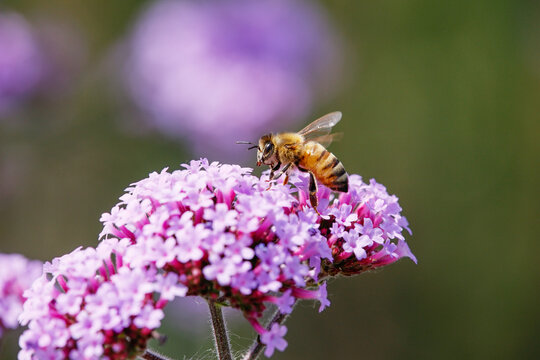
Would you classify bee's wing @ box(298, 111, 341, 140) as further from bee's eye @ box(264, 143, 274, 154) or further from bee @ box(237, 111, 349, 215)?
bee's eye @ box(264, 143, 274, 154)

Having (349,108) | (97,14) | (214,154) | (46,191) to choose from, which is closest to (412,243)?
(349,108)

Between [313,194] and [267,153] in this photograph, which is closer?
[313,194]

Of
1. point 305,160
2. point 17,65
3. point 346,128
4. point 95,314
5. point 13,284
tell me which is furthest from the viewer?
point 346,128

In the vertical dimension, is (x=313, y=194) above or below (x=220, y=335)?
above

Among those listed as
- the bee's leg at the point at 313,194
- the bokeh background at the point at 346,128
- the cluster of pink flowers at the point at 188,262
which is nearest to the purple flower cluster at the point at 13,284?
the cluster of pink flowers at the point at 188,262

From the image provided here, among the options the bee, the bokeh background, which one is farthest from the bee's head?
the bokeh background

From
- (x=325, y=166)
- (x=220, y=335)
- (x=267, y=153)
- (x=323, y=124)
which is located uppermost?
(x=323, y=124)

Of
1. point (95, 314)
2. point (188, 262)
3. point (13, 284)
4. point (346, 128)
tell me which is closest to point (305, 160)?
point (188, 262)

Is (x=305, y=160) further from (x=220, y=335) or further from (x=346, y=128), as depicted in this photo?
(x=346, y=128)

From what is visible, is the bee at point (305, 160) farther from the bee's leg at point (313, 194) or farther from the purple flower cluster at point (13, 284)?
the purple flower cluster at point (13, 284)
